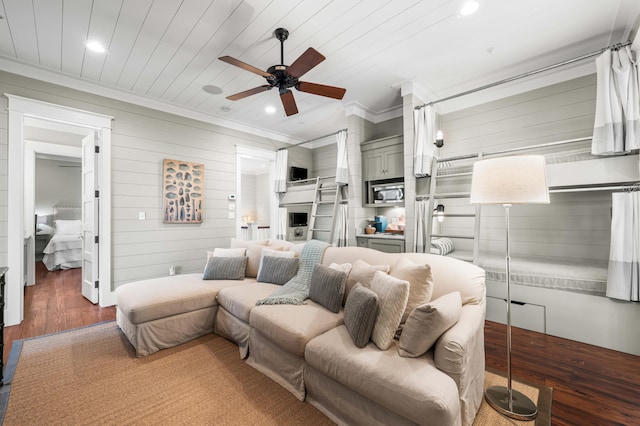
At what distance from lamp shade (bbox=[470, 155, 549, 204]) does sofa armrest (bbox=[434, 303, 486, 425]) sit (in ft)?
2.58

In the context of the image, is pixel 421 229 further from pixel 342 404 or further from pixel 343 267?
pixel 342 404

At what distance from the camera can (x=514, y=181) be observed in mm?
1688

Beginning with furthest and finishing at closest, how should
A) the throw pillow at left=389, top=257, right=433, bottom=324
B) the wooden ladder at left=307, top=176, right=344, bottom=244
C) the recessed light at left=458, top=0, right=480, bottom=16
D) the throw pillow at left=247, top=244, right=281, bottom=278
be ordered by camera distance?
1. the wooden ladder at left=307, top=176, right=344, bottom=244
2. the throw pillow at left=247, top=244, right=281, bottom=278
3. the recessed light at left=458, top=0, right=480, bottom=16
4. the throw pillow at left=389, top=257, right=433, bottom=324

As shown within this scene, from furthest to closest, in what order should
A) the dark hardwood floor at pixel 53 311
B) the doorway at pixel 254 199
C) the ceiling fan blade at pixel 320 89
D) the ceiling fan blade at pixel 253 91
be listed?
the doorway at pixel 254 199 → the dark hardwood floor at pixel 53 311 → the ceiling fan blade at pixel 253 91 → the ceiling fan blade at pixel 320 89

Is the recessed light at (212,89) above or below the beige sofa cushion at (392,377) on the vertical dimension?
above

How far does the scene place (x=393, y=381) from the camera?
1.35m

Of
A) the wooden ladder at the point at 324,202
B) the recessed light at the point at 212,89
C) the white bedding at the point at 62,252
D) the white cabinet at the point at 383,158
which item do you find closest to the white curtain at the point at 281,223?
the wooden ladder at the point at 324,202

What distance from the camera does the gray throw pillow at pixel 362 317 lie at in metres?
1.68

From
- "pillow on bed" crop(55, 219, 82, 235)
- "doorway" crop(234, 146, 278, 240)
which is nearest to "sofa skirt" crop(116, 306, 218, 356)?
"doorway" crop(234, 146, 278, 240)

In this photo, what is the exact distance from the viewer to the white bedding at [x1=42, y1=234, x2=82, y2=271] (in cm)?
621

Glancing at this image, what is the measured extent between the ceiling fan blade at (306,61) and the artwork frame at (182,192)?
8.81 feet

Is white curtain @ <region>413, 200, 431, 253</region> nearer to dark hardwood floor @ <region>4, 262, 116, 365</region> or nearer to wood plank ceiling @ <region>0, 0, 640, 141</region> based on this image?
wood plank ceiling @ <region>0, 0, 640, 141</region>

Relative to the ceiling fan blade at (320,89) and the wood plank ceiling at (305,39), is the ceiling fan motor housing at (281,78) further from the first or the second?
the wood plank ceiling at (305,39)

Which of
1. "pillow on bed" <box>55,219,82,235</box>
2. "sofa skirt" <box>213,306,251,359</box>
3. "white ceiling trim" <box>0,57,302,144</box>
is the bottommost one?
"sofa skirt" <box>213,306,251,359</box>
